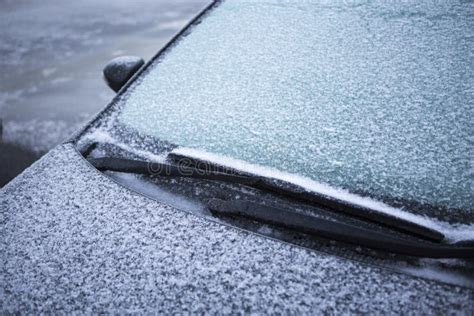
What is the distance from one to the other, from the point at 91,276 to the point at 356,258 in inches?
27.5

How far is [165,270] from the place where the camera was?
84 cm

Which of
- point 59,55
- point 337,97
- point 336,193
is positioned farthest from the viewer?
point 59,55

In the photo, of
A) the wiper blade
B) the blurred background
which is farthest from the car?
the blurred background

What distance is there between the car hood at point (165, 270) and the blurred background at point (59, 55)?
2906mm

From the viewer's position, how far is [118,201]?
3.45 feet

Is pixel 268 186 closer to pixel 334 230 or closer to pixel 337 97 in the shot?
pixel 334 230

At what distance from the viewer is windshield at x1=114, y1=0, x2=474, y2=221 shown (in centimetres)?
96

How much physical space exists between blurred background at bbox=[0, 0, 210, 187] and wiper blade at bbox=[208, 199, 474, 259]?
294 centimetres

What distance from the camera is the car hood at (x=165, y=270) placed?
741mm

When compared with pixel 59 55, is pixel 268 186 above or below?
above

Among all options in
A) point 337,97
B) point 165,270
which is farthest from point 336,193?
point 165,270

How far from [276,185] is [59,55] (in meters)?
7.82

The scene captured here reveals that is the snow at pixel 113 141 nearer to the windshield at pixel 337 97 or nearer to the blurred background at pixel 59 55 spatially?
the windshield at pixel 337 97

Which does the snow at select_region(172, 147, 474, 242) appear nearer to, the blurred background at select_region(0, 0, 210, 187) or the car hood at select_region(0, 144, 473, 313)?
the car hood at select_region(0, 144, 473, 313)
